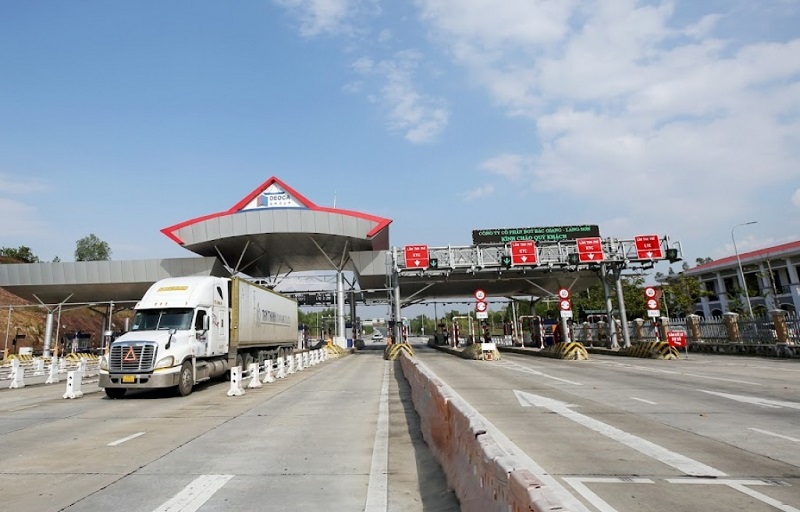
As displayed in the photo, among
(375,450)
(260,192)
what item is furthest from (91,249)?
(375,450)

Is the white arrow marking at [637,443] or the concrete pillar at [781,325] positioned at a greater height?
the concrete pillar at [781,325]

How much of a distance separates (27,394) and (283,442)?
42.6ft

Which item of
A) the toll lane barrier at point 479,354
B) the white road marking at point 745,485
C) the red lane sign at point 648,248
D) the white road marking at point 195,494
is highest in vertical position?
the red lane sign at point 648,248

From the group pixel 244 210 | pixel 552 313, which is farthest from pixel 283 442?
pixel 552 313

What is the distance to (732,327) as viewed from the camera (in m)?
26.5

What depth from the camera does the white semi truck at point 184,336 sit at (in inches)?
510

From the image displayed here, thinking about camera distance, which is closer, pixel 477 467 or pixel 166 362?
pixel 477 467

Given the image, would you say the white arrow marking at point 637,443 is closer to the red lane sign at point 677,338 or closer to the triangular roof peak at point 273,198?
the red lane sign at point 677,338

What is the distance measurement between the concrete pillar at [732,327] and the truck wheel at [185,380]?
27929mm

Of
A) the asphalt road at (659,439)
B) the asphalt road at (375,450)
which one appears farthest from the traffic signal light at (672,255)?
the asphalt road at (375,450)

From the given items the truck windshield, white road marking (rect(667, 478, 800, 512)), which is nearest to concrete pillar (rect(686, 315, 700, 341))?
white road marking (rect(667, 478, 800, 512))

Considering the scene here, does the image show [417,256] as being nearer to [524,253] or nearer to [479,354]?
[524,253]

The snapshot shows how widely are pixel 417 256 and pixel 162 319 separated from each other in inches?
822

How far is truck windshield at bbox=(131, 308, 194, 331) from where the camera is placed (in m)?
14.3
